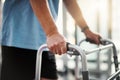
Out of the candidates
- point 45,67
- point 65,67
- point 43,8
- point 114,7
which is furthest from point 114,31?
point 43,8

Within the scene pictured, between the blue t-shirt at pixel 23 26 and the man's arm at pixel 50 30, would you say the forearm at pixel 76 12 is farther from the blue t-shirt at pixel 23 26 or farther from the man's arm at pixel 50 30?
the man's arm at pixel 50 30

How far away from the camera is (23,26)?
153 cm

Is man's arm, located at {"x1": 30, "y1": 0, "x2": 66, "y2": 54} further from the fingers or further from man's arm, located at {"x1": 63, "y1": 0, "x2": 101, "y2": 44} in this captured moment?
man's arm, located at {"x1": 63, "y1": 0, "x2": 101, "y2": 44}

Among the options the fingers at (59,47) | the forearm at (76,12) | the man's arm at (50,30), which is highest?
the forearm at (76,12)

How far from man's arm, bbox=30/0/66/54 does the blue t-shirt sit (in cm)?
27

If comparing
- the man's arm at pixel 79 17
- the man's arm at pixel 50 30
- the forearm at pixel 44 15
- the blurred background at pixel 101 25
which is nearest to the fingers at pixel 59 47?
the man's arm at pixel 50 30

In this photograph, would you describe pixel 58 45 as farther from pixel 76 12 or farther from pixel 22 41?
pixel 76 12

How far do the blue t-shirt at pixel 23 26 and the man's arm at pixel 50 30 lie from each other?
0.89ft

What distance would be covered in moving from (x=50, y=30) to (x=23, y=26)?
1.18 ft

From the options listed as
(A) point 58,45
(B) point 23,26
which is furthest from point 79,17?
(A) point 58,45

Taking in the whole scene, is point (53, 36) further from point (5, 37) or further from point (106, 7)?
point (106, 7)

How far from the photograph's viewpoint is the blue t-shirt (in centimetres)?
153

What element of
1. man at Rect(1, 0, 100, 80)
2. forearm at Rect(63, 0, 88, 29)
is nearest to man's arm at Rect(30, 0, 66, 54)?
man at Rect(1, 0, 100, 80)

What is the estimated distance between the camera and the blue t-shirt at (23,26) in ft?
5.01
